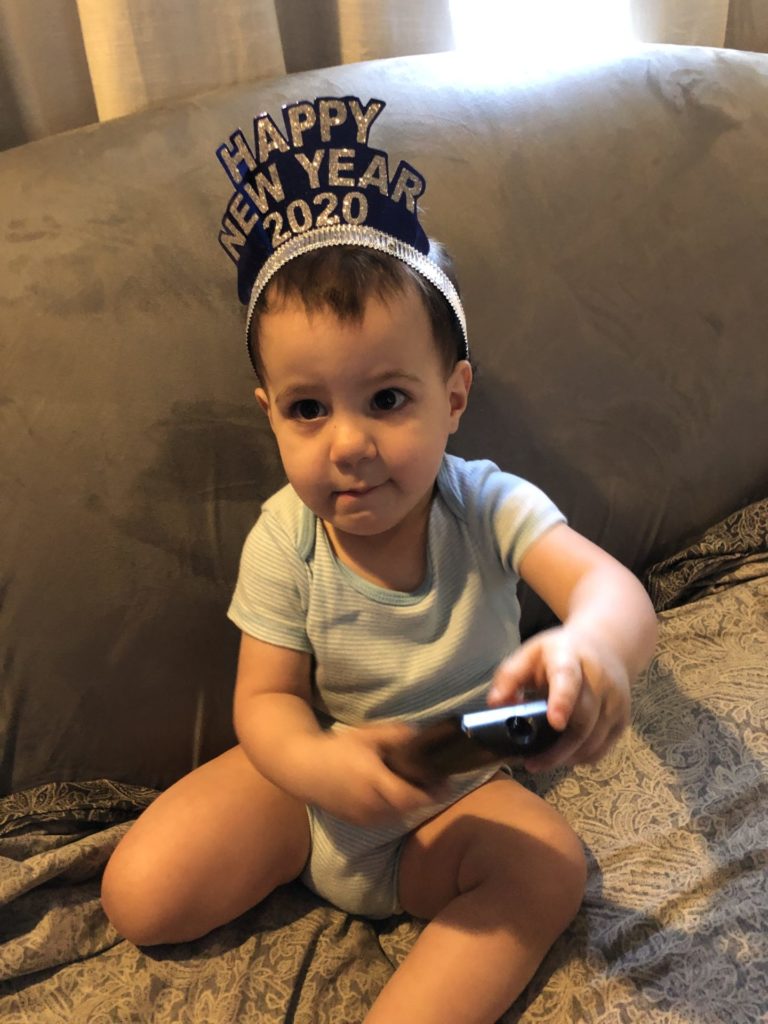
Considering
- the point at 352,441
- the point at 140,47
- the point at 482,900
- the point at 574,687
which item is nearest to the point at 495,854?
the point at 482,900

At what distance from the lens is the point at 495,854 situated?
87 centimetres

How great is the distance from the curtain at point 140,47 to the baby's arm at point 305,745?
26.1 inches

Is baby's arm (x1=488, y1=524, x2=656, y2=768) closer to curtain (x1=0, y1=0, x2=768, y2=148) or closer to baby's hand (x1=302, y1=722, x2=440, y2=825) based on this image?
baby's hand (x1=302, y1=722, x2=440, y2=825)

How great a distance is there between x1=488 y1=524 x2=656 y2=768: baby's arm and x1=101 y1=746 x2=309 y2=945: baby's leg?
35cm

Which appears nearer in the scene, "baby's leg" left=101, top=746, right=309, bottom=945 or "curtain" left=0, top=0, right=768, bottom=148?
"baby's leg" left=101, top=746, right=309, bottom=945

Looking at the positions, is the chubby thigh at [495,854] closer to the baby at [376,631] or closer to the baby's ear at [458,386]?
the baby at [376,631]

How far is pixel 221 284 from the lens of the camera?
95 centimetres

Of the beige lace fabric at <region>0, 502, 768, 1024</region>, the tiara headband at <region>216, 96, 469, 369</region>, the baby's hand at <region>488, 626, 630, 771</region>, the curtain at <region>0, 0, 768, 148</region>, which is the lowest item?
the beige lace fabric at <region>0, 502, 768, 1024</region>

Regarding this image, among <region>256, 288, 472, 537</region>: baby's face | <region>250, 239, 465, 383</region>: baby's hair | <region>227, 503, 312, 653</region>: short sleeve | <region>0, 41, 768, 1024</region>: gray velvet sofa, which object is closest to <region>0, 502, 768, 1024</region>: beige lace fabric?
<region>0, 41, 768, 1024</region>: gray velvet sofa

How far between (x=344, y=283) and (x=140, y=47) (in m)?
0.51

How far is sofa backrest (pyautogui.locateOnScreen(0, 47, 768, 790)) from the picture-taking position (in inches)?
35.7

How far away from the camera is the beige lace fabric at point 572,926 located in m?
0.81

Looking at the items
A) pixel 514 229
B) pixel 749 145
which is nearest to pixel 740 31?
pixel 749 145

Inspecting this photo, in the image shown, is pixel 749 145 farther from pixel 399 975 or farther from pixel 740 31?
pixel 399 975
